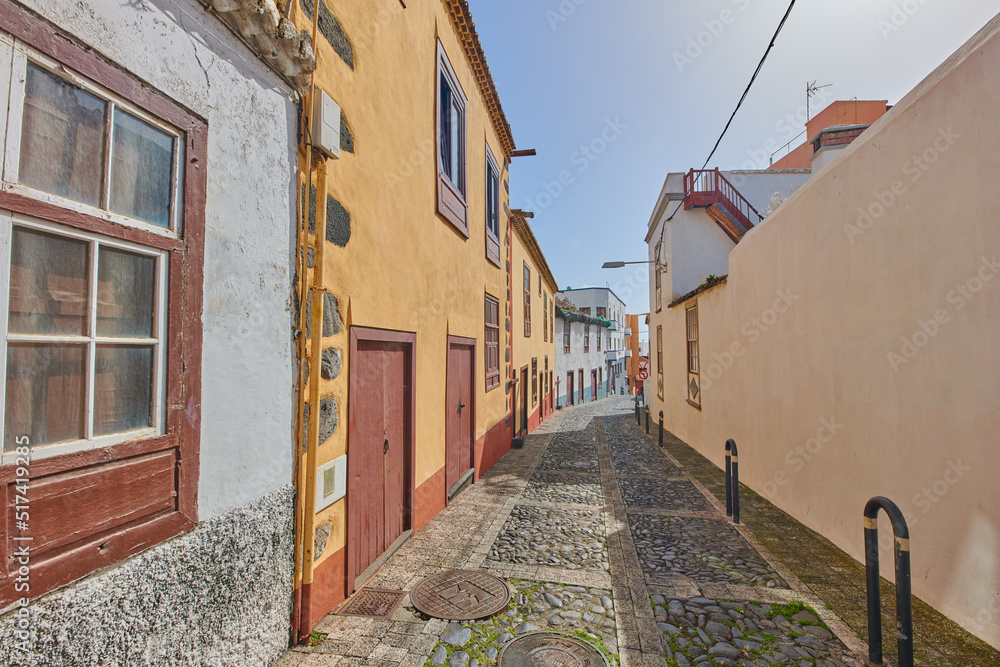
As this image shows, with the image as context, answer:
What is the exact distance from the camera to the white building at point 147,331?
1706 mm

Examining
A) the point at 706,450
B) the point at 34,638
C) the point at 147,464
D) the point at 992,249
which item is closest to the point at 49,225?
the point at 147,464

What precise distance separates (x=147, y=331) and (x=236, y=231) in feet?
2.35

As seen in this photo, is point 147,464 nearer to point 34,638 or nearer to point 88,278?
point 34,638

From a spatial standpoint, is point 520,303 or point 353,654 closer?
point 353,654

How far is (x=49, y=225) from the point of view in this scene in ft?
5.80

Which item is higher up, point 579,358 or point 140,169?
point 140,169

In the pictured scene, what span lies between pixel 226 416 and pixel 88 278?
919 mm

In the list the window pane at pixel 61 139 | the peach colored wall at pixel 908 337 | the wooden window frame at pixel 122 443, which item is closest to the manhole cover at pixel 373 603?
the wooden window frame at pixel 122 443

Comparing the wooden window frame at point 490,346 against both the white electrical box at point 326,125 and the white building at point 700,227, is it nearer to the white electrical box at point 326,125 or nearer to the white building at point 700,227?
the white electrical box at point 326,125

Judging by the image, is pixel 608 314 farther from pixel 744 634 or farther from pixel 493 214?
pixel 744 634

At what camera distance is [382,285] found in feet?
14.1

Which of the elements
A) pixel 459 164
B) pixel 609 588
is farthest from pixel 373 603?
pixel 459 164

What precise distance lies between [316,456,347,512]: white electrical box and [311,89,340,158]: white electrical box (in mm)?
2116

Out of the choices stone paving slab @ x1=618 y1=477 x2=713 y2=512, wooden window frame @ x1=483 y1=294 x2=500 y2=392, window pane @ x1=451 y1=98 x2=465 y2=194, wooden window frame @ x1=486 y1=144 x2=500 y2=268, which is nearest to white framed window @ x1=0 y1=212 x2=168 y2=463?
window pane @ x1=451 y1=98 x2=465 y2=194
